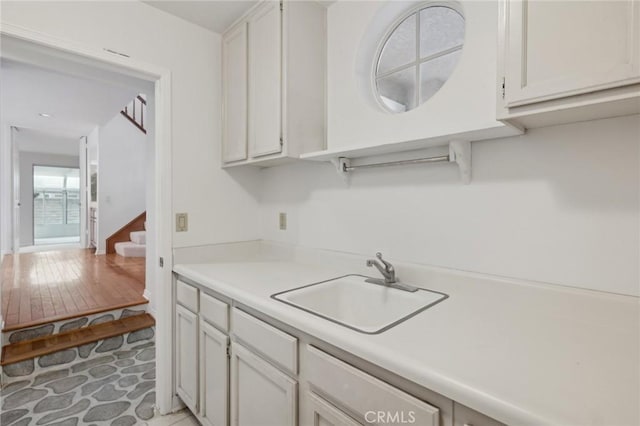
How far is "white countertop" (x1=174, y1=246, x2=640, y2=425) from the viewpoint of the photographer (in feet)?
1.94

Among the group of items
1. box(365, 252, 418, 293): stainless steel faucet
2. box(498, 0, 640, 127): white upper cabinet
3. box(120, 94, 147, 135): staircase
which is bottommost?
box(365, 252, 418, 293): stainless steel faucet

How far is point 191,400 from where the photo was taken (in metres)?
1.72

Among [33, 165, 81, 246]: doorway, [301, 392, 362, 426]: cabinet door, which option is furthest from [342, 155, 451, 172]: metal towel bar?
[33, 165, 81, 246]: doorway

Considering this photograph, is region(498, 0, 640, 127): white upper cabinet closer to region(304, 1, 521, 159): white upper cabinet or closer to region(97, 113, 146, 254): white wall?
region(304, 1, 521, 159): white upper cabinet

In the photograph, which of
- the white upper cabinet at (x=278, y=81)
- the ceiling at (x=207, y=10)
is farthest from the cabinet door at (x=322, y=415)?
the ceiling at (x=207, y=10)

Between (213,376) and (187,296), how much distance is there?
0.45 m

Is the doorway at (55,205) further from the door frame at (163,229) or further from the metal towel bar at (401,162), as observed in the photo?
the metal towel bar at (401,162)

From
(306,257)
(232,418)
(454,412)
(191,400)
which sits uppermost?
(306,257)

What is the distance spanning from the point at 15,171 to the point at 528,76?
7608 millimetres

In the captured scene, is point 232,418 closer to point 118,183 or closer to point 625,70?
point 625,70

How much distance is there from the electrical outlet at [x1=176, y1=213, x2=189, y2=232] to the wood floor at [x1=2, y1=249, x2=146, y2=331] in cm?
158

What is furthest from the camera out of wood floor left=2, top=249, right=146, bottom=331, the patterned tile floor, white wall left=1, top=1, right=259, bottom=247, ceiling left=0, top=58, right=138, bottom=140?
ceiling left=0, top=58, right=138, bottom=140

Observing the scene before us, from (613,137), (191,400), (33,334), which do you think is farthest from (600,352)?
(33,334)

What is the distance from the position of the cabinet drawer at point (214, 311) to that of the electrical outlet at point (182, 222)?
1.62ft
